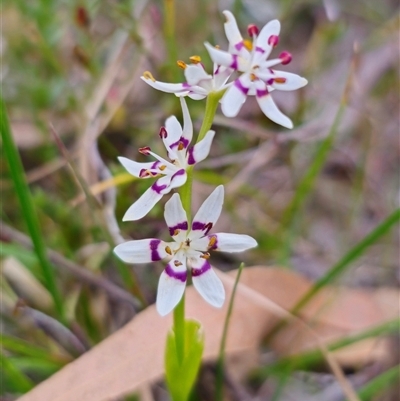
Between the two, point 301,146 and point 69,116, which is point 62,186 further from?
point 301,146

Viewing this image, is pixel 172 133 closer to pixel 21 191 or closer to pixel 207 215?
pixel 207 215

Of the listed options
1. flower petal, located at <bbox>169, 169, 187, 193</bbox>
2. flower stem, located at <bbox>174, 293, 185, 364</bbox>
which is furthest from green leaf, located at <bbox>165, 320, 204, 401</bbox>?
flower petal, located at <bbox>169, 169, 187, 193</bbox>

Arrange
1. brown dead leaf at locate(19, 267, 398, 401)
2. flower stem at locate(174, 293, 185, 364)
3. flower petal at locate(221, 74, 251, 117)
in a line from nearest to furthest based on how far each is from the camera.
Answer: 1. flower petal at locate(221, 74, 251, 117)
2. flower stem at locate(174, 293, 185, 364)
3. brown dead leaf at locate(19, 267, 398, 401)

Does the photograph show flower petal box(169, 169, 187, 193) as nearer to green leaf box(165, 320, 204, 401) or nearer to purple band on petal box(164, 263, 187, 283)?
purple band on petal box(164, 263, 187, 283)

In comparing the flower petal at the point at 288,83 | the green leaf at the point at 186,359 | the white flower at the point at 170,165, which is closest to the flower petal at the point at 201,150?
the white flower at the point at 170,165

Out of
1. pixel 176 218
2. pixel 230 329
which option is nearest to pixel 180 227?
pixel 176 218
